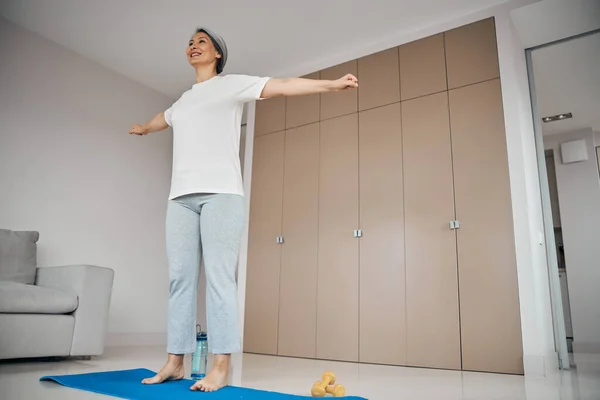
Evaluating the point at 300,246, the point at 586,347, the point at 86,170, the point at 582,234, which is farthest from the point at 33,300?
the point at 582,234

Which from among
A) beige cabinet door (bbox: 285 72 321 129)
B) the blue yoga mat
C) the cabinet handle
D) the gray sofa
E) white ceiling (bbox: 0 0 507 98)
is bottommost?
the blue yoga mat

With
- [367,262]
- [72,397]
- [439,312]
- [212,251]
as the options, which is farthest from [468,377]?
[72,397]

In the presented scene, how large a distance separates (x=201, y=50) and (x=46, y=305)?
6.14 ft

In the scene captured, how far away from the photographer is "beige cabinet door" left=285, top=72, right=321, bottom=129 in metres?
4.32

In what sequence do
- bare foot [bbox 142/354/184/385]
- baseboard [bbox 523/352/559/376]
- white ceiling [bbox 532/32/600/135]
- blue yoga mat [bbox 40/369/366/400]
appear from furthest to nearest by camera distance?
white ceiling [bbox 532/32/600/135], baseboard [bbox 523/352/559/376], bare foot [bbox 142/354/184/385], blue yoga mat [bbox 40/369/366/400]

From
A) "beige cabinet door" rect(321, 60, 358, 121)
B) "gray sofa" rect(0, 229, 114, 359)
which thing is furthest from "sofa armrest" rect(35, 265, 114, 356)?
"beige cabinet door" rect(321, 60, 358, 121)

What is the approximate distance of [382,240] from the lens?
3.65m

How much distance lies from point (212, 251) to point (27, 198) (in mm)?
2742

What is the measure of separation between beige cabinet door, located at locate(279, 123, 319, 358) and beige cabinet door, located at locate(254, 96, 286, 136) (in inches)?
8.8

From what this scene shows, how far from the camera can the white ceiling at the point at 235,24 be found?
3635 millimetres

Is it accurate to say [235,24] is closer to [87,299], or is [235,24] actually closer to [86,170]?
[86,170]

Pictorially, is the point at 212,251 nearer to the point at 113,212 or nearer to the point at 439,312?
the point at 439,312

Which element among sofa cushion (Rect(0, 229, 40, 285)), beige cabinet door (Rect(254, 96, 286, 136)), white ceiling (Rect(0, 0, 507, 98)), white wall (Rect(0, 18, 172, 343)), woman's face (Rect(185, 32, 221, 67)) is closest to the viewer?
woman's face (Rect(185, 32, 221, 67))

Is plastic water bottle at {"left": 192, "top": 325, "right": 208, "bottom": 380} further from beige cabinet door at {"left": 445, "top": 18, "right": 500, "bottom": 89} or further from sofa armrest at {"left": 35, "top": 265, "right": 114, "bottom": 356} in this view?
beige cabinet door at {"left": 445, "top": 18, "right": 500, "bottom": 89}
